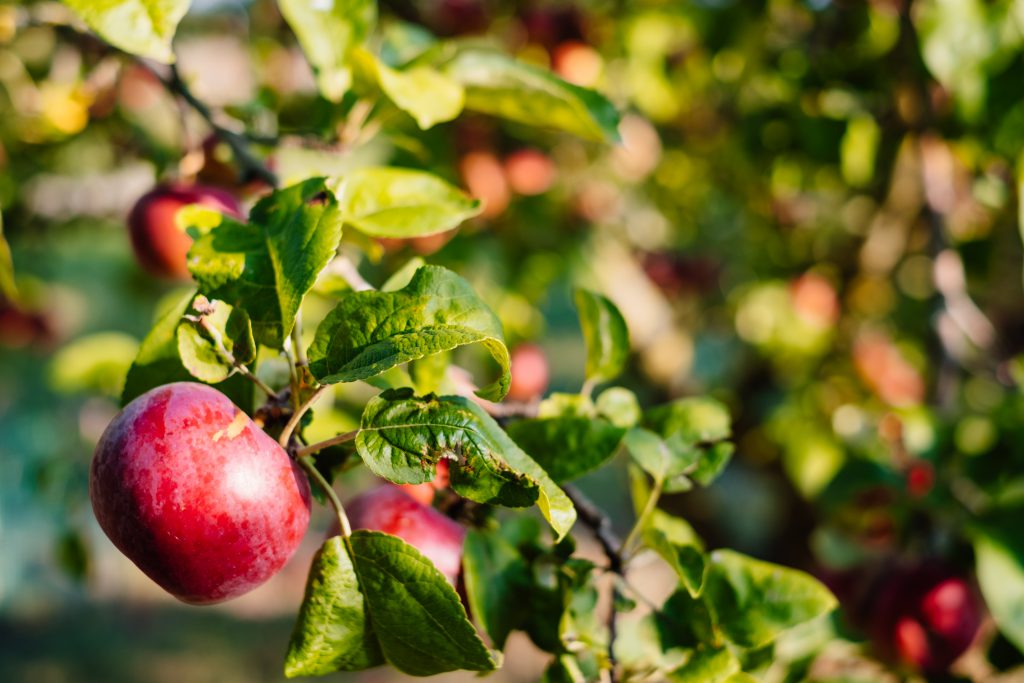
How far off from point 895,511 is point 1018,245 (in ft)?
4.80

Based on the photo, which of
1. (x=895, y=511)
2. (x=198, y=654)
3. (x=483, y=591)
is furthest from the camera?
(x=198, y=654)

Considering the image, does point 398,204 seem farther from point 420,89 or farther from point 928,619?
point 928,619

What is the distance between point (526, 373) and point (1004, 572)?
1.10 m

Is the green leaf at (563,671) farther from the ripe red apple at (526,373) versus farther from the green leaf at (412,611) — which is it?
the ripe red apple at (526,373)

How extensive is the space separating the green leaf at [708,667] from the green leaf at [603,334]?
26 cm

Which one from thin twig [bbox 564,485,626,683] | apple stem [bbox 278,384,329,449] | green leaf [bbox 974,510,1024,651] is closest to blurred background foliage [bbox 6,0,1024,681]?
green leaf [bbox 974,510,1024,651]

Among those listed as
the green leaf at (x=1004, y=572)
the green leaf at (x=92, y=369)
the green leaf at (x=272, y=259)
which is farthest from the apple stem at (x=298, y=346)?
the green leaf at (x=92, y=369)

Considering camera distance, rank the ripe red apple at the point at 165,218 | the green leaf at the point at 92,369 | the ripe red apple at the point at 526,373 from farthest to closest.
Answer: the ripe red apple at the point at 526,373, the green leaf at the point at 92,369, the ripe red apple at the point at 165,218

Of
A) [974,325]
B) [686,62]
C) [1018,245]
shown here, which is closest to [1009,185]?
[974,325]

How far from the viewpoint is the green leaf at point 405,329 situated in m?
0.55

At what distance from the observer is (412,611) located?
0.60m

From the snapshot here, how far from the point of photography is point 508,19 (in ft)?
7.38

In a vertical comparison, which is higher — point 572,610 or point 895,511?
point 572,610

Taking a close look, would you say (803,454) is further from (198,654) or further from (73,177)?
(198,654)
